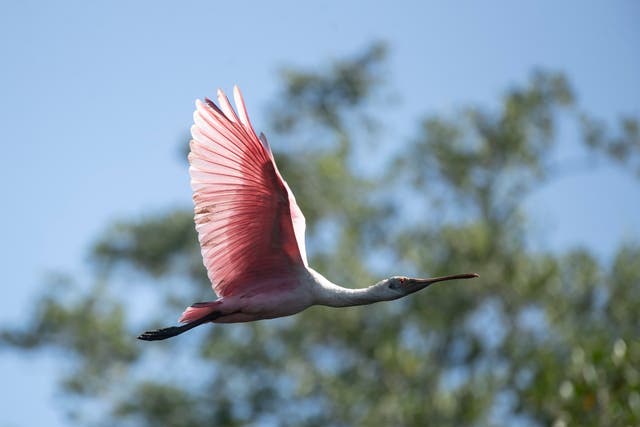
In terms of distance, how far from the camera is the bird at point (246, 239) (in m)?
5.86

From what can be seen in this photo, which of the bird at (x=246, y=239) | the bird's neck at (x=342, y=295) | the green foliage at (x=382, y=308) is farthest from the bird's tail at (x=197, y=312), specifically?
the green foliage at (x=382, y=308)

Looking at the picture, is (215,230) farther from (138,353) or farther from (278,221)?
(138,353)

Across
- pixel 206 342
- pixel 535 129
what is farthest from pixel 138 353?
pixel 535 129

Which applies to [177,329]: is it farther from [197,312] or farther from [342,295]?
[342,295]

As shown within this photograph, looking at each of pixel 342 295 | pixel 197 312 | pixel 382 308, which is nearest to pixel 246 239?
pixel 197 312

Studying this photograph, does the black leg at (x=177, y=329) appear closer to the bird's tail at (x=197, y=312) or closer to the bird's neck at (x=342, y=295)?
the bird's tail at (x=197, y=312)

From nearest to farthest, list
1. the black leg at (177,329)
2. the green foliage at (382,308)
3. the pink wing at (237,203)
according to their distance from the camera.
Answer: the pink wing at (237,203), the black leg at (177,329), the green foliage at (382,308)

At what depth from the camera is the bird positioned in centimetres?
586

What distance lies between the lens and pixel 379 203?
20250 millimetres

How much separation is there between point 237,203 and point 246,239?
0.21m

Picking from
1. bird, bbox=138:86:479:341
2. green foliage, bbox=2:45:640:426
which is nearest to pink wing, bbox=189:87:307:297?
bird, bbox=138:86:479:341

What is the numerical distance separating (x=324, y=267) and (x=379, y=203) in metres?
2.59

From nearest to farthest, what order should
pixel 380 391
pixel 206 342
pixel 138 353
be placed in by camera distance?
pixel 380 391 < pixel 206 342 < pixel 138 353

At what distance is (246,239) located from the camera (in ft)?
20.1
